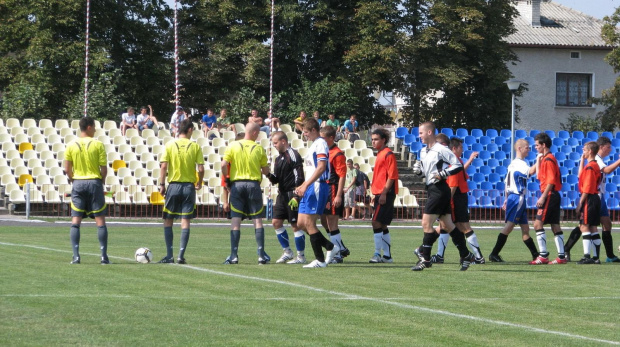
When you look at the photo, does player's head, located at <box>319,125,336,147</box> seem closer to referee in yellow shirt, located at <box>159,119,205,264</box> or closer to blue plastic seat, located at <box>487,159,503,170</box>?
referee in yellow shirt, located at <box>159,119,205,264</box>

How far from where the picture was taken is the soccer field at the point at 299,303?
783 cm

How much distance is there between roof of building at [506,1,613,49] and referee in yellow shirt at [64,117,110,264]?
155 feet

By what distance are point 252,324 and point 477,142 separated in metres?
32.7

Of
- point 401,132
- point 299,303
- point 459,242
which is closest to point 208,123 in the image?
point 401,132

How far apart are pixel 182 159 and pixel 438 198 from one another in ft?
12.1

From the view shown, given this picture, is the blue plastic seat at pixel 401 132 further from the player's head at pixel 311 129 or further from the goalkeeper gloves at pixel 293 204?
the player's head at pixel 311 129

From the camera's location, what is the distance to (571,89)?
2379 inches

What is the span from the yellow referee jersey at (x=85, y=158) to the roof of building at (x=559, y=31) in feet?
155

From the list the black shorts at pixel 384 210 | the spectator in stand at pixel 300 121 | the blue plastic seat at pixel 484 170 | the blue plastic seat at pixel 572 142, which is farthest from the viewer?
the blue plastic seat at pixel 572 142

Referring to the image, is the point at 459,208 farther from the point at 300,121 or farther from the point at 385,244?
the point at 300,121

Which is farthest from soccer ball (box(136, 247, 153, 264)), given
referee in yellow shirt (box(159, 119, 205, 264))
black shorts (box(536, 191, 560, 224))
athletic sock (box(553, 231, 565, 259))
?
athletic sock (box(553, 231, 565, 259))

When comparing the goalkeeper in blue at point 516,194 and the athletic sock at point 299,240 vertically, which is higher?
the goalkeeper in blue at point 516,194

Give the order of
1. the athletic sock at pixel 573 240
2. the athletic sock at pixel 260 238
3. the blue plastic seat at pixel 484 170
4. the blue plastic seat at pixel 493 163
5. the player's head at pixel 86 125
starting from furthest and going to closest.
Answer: the blue plastic seat at pixel 493 163 < the blue plastic seat at pixel 484 170 < the athletic sock at pixel 573 240 < the athletic sock at pixel 260 238 < the player's head at pixel 86 125

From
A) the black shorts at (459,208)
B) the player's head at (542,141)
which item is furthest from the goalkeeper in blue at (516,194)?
the black shorts at (459,208)
